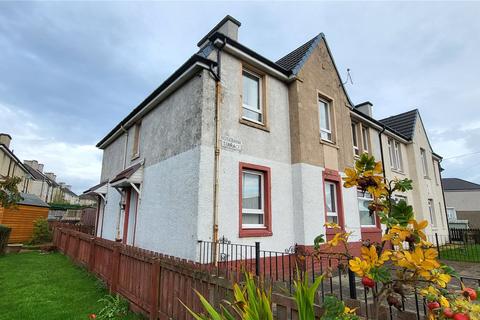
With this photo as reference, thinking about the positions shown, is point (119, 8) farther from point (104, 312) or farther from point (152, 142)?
point (104, 312)

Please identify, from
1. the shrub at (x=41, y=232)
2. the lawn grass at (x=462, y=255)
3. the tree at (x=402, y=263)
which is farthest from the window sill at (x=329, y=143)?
the shrub at (x=41, y=232)

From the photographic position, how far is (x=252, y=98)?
882 centimetres

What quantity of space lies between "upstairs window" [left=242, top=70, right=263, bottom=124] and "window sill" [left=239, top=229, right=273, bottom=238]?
11.2 feet

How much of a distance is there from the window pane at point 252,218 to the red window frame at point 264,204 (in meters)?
0.15

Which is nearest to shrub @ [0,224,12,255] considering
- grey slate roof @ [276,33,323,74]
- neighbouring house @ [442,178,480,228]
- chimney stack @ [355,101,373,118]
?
grey slate roof @ [276,33,323,74]

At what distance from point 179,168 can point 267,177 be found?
2717 millimetres

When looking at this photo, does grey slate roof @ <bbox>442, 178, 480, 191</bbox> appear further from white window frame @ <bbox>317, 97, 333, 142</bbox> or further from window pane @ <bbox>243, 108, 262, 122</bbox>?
window pane @ <bbox>243, 108, 262, 122</bbox>

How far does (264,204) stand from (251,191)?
1.85ft

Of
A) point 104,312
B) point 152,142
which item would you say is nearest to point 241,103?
point 152,142

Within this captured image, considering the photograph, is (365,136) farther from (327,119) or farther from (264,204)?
(264,204)

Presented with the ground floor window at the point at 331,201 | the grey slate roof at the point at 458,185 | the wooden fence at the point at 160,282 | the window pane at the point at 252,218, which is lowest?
the wooden fence at the point at 160,282

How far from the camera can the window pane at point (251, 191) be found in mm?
7691

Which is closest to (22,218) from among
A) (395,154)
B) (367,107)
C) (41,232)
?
(41,232)

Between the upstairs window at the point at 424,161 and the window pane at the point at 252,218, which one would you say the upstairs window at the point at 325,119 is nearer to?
the window pane at the point at 252,218
